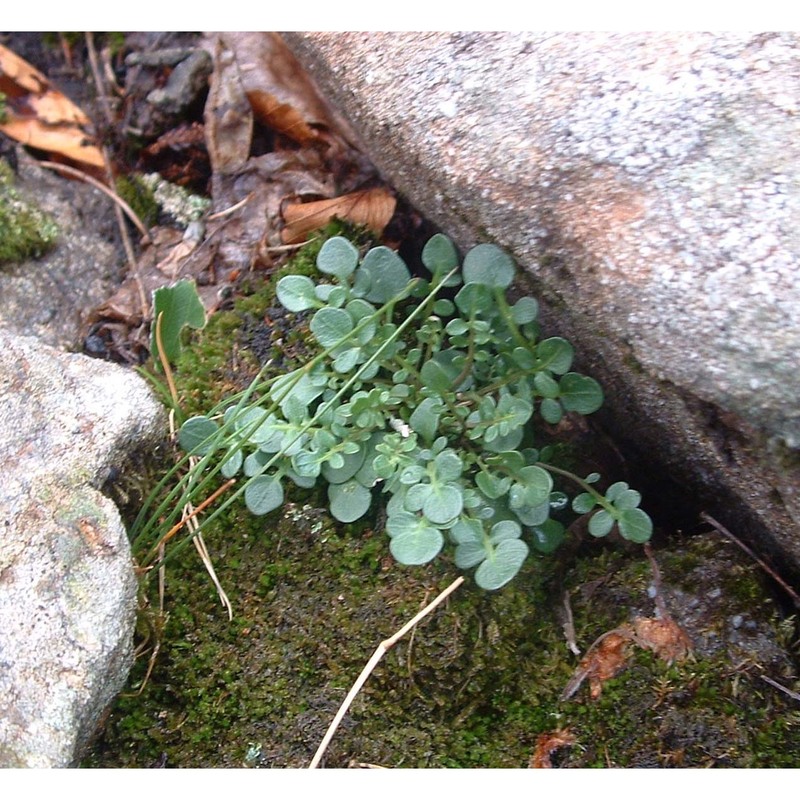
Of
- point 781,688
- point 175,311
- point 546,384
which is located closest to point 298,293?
point 175,311

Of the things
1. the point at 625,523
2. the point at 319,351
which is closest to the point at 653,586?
the point at 625,523

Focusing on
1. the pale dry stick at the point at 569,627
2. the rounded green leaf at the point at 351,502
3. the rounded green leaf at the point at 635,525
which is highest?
the rounded green leaf at the point at 351,502

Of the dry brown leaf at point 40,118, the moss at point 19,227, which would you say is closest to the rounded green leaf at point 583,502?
the moss at point 19,227

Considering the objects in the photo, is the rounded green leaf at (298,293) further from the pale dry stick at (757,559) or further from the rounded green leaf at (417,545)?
the pale dry stick at (757,559)

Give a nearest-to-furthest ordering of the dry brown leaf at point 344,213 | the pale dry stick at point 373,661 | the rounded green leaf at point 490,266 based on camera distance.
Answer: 1. the pale dry stick at point 373,661
2. the rounded green leaf at point 490,266
3. the dry brown leaf at point 344,213

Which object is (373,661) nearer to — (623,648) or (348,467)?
(348,467)
